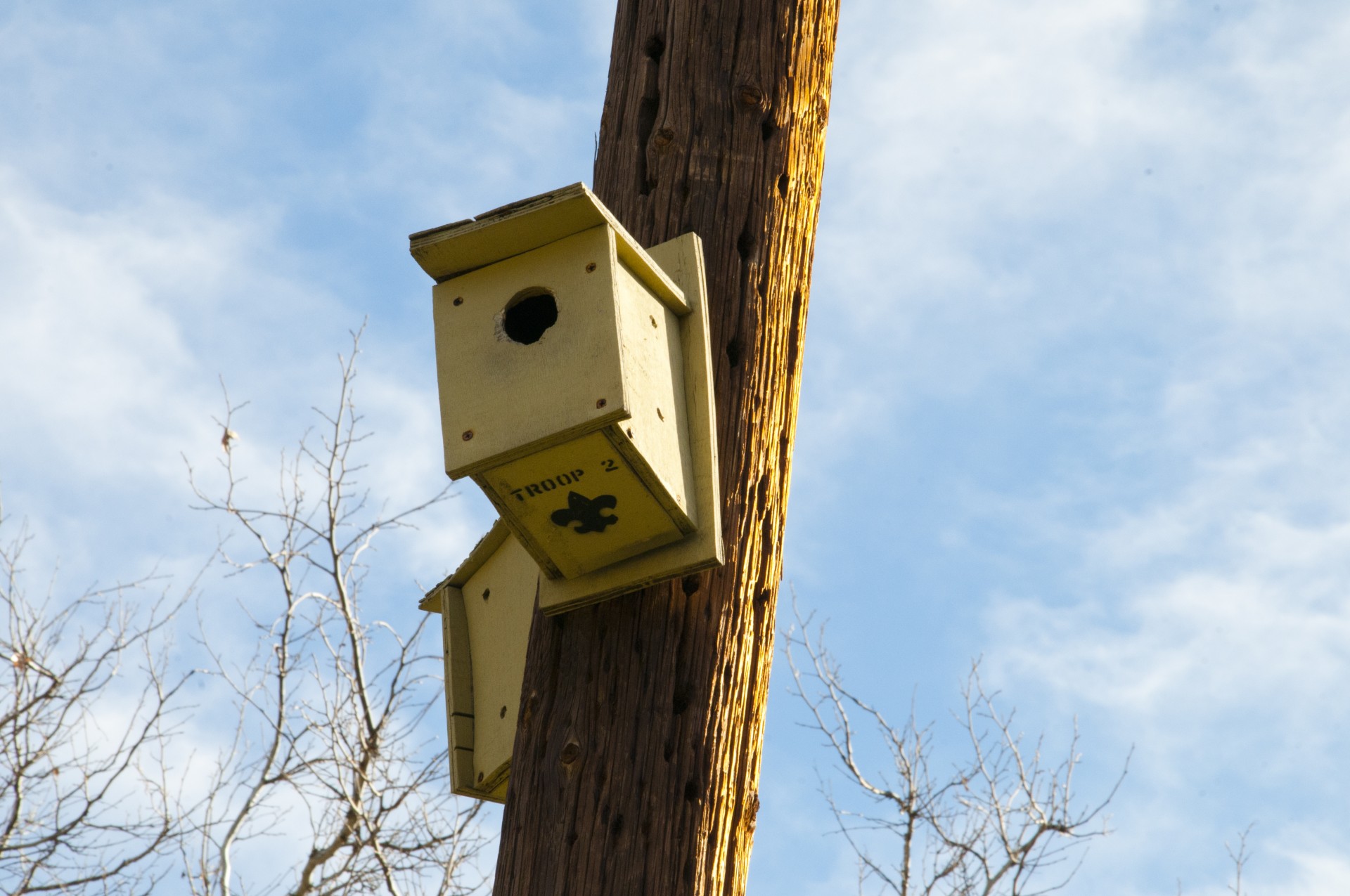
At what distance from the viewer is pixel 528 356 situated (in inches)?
96.6

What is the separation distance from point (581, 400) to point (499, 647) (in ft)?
2.44

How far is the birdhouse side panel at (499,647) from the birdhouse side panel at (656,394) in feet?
1.32

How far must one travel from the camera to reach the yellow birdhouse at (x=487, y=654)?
109 inches

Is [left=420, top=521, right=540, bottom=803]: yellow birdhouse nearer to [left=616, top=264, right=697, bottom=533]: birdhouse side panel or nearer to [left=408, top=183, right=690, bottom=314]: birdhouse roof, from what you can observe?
[left=616, top=264, right=697, bottom=533]: birdhouse side panel

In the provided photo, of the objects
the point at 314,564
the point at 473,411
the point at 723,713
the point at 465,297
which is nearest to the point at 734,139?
the point at 465,297

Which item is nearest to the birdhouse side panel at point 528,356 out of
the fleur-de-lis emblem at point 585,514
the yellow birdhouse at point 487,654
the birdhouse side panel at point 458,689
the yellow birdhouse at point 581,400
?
the yellow birdhouse at point 581,400

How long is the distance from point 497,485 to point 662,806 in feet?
1.97

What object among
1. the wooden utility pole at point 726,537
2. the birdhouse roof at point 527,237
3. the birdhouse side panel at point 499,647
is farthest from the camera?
the birdhouse side panel at point 499,647

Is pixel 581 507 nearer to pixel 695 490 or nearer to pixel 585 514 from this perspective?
pixel 585 514

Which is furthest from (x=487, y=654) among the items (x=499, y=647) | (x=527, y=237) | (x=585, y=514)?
(x=527, y=237)

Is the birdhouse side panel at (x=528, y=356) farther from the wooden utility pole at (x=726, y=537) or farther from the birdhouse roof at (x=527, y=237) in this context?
the wooden utility pole at (x=726, y=537)

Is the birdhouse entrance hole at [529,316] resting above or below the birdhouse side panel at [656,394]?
above

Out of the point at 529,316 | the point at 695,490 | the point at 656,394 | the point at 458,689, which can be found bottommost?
the point at 458,689

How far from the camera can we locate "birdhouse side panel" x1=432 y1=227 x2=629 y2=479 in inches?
92.4
